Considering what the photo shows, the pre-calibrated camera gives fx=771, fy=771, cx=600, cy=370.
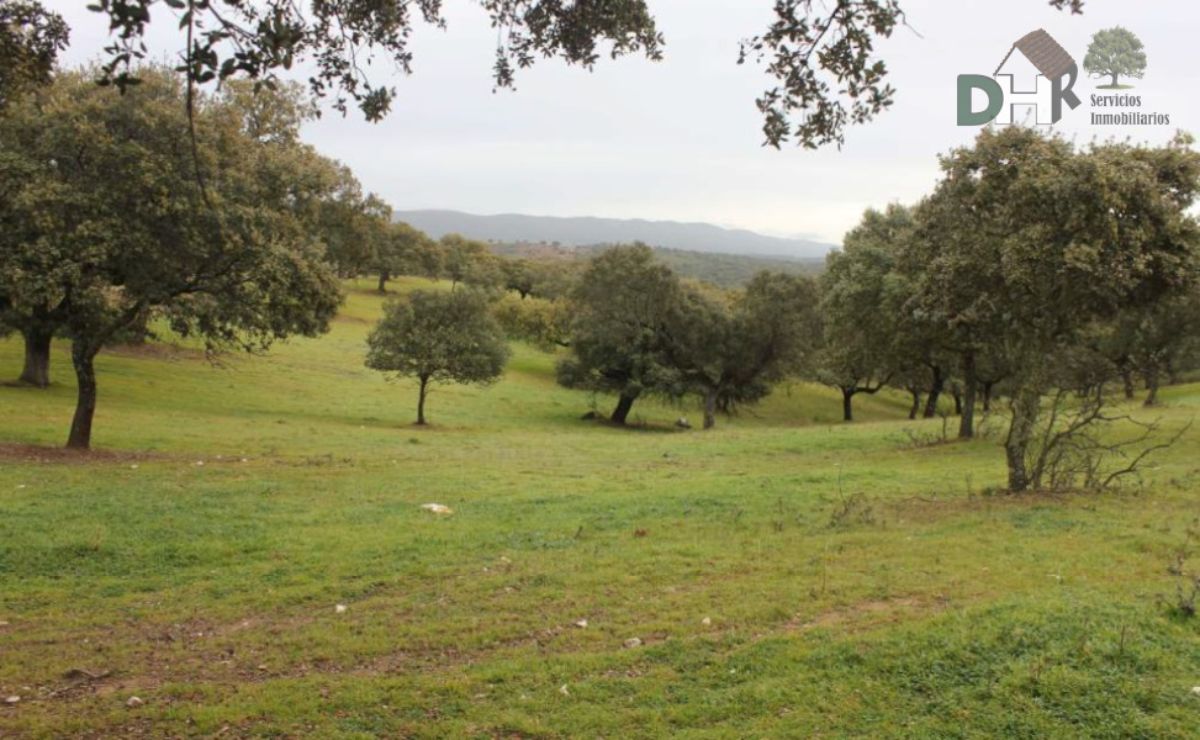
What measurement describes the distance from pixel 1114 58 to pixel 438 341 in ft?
89.1

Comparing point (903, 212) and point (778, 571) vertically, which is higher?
point (903, 212)

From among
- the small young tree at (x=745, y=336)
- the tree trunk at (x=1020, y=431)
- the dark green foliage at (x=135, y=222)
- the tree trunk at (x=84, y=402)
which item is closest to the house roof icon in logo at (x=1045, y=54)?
the tree trunk at (x=1020, y=431)

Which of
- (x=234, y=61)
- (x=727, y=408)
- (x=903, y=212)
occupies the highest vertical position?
(x=903, y=212)

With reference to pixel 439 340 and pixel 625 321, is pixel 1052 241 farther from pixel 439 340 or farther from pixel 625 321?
pixel 625 321

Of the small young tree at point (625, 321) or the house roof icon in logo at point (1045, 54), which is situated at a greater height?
the house roof icon in logo at point (1045, 54)

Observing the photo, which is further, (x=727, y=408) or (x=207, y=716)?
(x=727, y=408)

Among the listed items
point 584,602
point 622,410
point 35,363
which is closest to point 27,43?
point 584,602

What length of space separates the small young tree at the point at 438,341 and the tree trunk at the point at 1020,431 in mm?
26034

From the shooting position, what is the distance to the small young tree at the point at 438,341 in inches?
1399

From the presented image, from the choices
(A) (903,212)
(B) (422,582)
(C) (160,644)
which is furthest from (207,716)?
(A) (903,212)

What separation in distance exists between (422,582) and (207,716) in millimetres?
3633

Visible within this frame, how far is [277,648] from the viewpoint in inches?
275

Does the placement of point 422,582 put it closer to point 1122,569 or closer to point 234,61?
point 234,61

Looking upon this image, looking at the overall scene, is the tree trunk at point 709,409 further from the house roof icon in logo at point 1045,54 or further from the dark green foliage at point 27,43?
the dark green foliage at point 27,43
